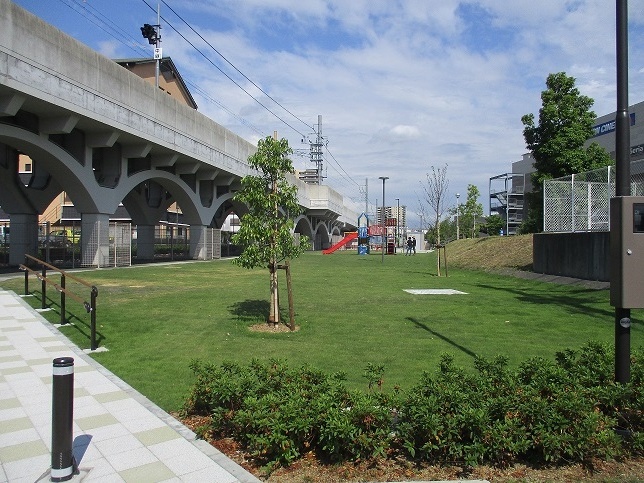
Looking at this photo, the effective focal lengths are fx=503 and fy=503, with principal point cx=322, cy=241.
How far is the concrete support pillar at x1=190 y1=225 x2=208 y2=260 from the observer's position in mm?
41062

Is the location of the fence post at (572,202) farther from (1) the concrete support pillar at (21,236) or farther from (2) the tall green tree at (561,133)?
(1) the concrete support pillar at (21,236)

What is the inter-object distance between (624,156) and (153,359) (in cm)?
683

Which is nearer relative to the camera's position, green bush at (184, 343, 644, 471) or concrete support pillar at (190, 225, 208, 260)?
green bush at (184, 343, 644, 471)

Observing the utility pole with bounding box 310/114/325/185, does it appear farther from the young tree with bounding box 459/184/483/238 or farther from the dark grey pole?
the dark grey pole

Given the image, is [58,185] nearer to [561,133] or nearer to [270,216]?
[270,216]

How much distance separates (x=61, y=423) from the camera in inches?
153

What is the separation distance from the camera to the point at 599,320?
11.5 metres

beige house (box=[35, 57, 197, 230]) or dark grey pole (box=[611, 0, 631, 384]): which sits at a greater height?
beige house (box=[35, 57, 197, 230])

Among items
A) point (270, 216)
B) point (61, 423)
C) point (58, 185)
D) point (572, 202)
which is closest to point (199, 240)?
point (58, 185)

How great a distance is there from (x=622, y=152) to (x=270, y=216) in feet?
23.0

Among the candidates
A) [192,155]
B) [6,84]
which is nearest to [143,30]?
[192,155]

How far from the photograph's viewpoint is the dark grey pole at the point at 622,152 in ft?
15.9

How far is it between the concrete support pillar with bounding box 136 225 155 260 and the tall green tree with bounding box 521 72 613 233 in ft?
88.4

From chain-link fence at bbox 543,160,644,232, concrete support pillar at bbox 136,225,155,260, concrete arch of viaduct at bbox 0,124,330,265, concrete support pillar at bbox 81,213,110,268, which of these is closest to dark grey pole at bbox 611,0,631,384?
chain-link fence at bbox 543,160,644,232
